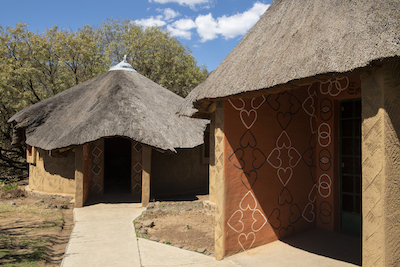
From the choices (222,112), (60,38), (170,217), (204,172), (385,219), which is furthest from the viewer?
(60,38)

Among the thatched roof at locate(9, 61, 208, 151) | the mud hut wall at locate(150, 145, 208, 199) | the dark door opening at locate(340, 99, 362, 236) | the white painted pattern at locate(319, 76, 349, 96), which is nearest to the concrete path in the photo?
the thatched roof at locate(9, 61, 208, 151)

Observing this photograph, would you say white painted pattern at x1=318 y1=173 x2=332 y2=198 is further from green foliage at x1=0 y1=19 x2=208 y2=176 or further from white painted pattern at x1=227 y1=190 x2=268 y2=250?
green foliage at x1=0 y1=19 x2=208 y2=176

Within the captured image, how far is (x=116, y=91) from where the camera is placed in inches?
393

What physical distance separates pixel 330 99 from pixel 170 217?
15.1ft

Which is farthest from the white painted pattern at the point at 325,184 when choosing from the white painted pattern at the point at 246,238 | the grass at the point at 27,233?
the grass at the point at 27,233

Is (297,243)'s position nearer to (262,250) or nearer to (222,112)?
(262,250)

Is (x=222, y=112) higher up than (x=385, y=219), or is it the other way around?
(x=222, y=112)

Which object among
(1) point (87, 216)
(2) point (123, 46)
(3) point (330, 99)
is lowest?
(1) point (87, 216)

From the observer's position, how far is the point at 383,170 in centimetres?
278

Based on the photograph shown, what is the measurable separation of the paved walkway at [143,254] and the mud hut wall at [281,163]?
0.88 ft

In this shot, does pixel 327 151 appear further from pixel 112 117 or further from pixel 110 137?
pixel 110 137

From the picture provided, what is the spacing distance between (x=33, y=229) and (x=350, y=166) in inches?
261

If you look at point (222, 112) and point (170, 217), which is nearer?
point (222, 112)

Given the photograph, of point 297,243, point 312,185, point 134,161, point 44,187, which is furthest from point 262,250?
point 44,187
